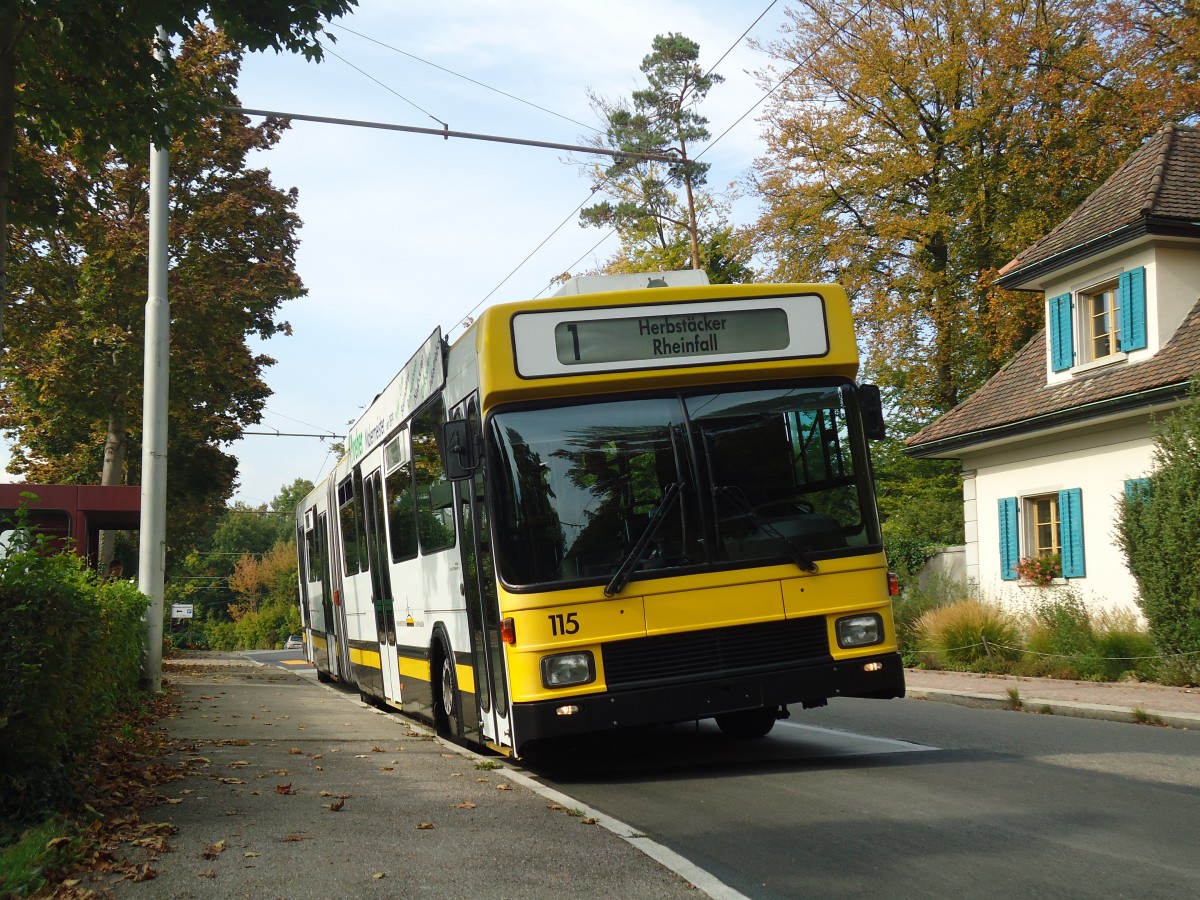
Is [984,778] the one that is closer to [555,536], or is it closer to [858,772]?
[858,772]

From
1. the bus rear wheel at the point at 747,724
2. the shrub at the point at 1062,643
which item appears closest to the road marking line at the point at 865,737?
the bus rear wheel at the point at 747,724

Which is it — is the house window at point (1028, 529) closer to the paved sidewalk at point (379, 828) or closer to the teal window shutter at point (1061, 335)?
the teal window shutter at point (1061, 335)

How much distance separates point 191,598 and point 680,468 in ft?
418

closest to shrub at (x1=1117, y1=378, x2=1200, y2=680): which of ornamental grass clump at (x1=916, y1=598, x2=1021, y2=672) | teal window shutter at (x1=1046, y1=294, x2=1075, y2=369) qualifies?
ornamental grass clump at (x1=916, y1=598, x2=1021, y2=672)

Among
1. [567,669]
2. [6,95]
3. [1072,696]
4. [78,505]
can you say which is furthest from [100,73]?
→ [78,505]

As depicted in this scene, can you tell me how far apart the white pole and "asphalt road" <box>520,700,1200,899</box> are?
26.8 feet

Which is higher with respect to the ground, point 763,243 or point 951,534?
point 763,243

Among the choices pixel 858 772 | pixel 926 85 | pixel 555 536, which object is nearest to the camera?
pixel 555 536

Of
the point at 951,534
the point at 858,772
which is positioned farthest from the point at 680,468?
the point at 951,534

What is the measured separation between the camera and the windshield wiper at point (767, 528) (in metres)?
8.75

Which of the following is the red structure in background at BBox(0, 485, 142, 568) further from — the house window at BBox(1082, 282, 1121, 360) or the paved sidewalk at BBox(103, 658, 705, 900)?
the house window at BBox(1082, 282, 1121, 360)

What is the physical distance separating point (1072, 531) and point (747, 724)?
11063mm

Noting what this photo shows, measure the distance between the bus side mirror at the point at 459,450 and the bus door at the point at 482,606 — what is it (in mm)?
74

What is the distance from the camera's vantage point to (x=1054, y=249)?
71.6 ft
